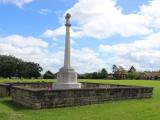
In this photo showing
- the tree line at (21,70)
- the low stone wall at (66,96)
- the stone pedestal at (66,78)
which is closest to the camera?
the low stone wall at (66,96)

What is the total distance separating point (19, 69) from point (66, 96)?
229 ft

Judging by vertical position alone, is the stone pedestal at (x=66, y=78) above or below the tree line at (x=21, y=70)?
below

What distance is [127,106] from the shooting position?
1648 cm

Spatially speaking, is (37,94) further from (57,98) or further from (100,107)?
(100,107)

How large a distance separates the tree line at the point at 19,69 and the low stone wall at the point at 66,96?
63.6m

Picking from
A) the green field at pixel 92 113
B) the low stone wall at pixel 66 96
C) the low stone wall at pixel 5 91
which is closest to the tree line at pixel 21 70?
the low stone wall at pixel 5 91

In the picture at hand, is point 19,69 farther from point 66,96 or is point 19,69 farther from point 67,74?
point 66,96

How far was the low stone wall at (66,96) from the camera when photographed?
51.6 feet

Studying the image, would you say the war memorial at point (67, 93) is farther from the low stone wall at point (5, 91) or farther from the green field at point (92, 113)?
the green field at point (92, 113)

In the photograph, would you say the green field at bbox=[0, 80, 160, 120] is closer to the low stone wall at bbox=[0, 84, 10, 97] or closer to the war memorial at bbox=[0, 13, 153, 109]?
the war memorial at bbox=[0, 13, 153, 109]

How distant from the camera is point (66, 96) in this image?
54.2ft

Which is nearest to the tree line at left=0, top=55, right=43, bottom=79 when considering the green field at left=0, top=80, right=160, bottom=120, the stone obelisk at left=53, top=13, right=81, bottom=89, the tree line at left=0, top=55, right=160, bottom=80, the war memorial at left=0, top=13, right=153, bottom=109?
the tree line at left=0, top=55, right=160, bottom=80

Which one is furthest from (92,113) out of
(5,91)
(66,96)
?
(5,91)

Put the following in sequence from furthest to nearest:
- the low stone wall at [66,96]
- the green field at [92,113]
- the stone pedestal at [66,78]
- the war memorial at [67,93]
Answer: the stone pedestal at [66,78] → the war memorial at [67,93] → the low stone wall at [66,96] → the green field at [92,113]
